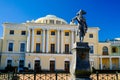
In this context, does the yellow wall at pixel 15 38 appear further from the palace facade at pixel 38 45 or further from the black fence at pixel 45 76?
the black fence at pixel 45 76

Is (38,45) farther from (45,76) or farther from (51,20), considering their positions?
(45,76)

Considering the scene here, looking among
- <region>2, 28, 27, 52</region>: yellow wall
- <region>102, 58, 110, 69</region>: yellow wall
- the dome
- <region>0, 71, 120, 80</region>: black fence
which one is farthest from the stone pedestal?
<region>102, 58, 110, 69</region>: yellow wall

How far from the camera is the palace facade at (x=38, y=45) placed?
40.0 m

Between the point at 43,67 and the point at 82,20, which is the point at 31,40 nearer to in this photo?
the point at 43,67

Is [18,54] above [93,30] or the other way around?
the other way around

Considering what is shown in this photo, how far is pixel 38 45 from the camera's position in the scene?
4128cm

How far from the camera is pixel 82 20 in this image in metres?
12.8

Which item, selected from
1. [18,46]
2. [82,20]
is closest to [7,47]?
[18,46]

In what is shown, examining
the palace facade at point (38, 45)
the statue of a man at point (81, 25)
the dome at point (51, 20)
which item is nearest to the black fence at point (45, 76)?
the statue of a man at point (81, 25)

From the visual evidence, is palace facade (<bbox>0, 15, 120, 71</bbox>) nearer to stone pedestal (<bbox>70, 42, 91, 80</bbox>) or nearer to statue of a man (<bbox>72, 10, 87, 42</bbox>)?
statue of a man (<bbox>72, 10, 87, 42</bbox>)

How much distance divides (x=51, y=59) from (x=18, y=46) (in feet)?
24.2

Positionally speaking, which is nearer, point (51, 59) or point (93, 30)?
point (51, 59)

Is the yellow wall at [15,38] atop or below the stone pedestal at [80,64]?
atop

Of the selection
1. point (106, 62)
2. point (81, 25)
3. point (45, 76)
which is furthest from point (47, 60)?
point (81, 25)
